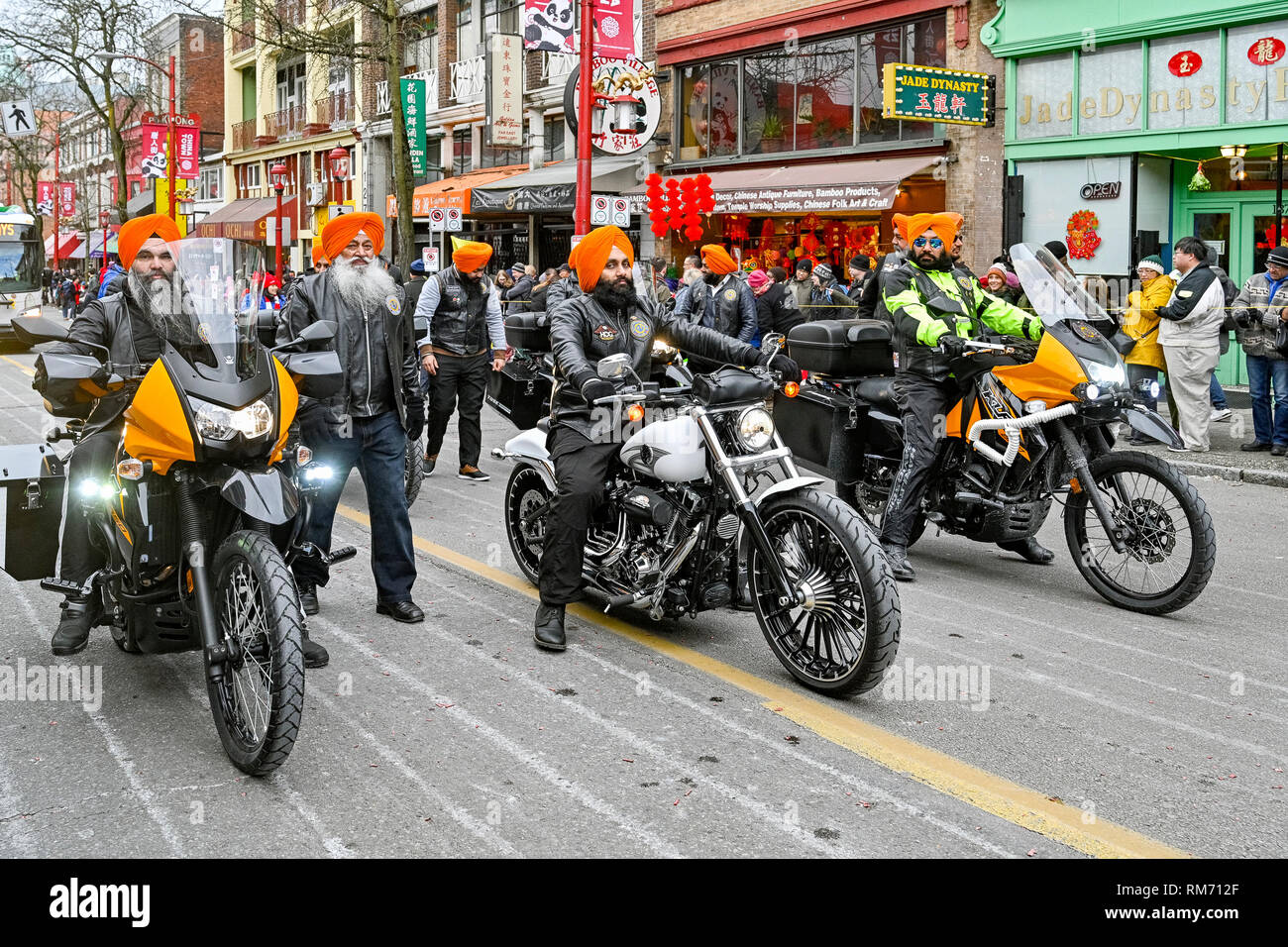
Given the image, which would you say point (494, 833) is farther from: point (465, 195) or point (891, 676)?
point (465, 195)

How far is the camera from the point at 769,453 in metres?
5.36

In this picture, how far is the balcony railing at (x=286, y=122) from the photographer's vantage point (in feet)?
162

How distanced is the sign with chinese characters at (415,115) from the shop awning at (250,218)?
13.7 metres

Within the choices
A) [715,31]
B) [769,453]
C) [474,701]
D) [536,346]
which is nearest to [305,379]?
[474,701]

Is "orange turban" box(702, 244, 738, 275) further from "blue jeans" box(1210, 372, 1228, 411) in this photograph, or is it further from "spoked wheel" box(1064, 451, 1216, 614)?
"spoked wheel" box(1064, 451, 1216, 614)

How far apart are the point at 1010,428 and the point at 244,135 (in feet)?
178

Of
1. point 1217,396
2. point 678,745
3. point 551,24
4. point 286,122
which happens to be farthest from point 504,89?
point 678,745

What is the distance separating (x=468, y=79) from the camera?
118ft

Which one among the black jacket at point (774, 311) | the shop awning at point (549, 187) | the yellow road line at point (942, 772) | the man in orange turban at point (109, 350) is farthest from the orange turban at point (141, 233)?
the shop awning at point (549, 187)

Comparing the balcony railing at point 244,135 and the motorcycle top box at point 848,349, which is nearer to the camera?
the motorcycle top box at point 848,349

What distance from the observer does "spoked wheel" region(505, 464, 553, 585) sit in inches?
267

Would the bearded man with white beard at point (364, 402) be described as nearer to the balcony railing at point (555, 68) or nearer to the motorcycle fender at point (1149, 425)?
the motorcycle fender at point (1149, 425)

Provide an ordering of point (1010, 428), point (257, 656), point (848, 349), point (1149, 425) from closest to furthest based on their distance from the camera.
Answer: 1. point (257, 656)
2. point (1149, 425)
3. point (1010, 428)
4. point (848, 349)

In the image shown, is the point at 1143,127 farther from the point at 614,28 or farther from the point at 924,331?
the point at 924,331
